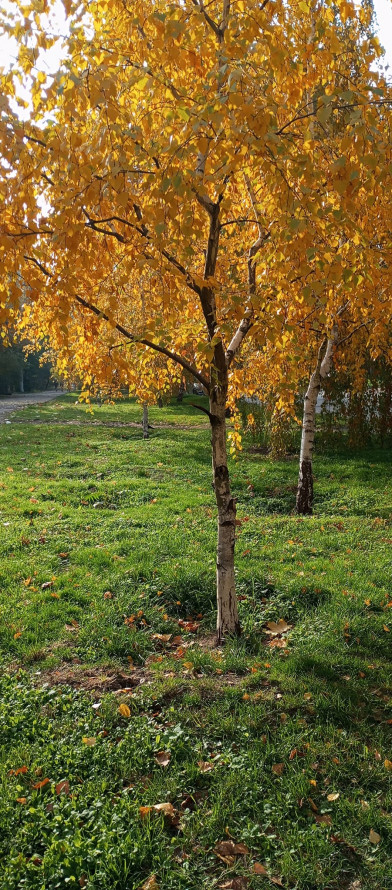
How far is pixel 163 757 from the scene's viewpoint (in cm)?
296

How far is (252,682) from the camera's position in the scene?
359cm

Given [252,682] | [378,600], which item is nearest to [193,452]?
[378,600]

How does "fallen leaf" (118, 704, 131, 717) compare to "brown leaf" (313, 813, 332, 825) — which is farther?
"fallen leaf" (118, 704, 131, 717)

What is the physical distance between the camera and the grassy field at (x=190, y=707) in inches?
92.7

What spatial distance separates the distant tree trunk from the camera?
7.19 m

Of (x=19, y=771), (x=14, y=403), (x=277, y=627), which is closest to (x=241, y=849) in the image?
(x=19, y=771)

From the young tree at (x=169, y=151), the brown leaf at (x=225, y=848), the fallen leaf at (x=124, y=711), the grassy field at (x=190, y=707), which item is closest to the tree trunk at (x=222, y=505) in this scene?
the young tree at (x=169, y=151)

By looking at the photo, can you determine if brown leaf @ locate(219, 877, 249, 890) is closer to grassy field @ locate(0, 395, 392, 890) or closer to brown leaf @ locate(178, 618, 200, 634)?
grassy field @ locate(0, 395, 392, 890)

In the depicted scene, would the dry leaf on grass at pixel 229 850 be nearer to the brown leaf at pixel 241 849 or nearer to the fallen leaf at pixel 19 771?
the brown leaf at pixel 241 849

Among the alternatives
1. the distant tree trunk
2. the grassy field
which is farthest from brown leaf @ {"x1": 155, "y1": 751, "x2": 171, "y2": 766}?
the distant tree trunk

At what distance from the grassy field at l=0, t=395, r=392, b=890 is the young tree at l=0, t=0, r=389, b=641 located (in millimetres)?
1875

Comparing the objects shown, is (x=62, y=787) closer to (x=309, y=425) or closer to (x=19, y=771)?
(x=19, y=771)

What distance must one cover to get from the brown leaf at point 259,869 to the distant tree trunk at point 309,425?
5.48 metres

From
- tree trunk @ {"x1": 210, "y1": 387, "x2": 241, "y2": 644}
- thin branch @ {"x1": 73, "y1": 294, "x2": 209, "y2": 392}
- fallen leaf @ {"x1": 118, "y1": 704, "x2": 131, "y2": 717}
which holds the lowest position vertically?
fallen leaf @ {"x1": 118, "y1": 704, "x2": 131, "y2": 717}
